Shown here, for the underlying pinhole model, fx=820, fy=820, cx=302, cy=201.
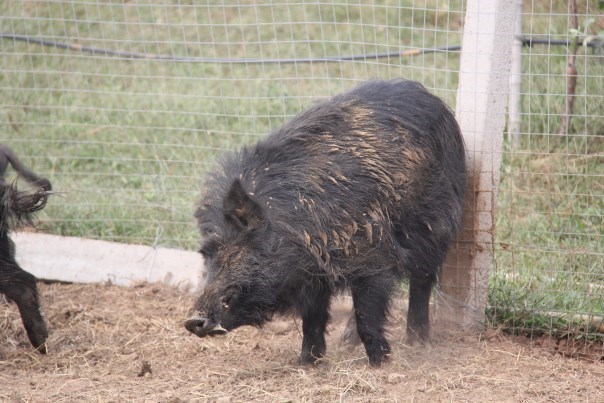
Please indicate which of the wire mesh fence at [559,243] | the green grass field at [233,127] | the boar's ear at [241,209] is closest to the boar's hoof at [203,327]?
the boar's ear at [241,209]

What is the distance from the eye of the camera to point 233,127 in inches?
330

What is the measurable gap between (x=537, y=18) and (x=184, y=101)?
3.95 m

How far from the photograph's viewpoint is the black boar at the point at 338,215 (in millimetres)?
4504

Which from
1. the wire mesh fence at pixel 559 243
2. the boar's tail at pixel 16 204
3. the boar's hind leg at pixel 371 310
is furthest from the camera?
the wire mesh fence at pixel 559 243

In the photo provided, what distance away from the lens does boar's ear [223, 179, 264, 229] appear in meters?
4.38

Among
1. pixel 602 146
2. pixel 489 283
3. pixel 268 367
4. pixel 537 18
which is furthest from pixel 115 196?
pixel 537 18

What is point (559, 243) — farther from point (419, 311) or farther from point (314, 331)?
point (314, 331)

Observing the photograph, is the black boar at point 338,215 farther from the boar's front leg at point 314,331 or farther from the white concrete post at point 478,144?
the white concrete post at point 478,144

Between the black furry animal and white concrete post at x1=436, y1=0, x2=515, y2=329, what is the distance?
106 inches

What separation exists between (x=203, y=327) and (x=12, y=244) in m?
1.64

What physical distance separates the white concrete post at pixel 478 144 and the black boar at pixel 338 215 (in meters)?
0.17

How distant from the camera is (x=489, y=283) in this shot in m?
5.66

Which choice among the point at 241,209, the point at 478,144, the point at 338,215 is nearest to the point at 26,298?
the point at 241,209

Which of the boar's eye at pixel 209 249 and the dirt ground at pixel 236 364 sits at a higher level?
the boar's eye at pixel 209 249
